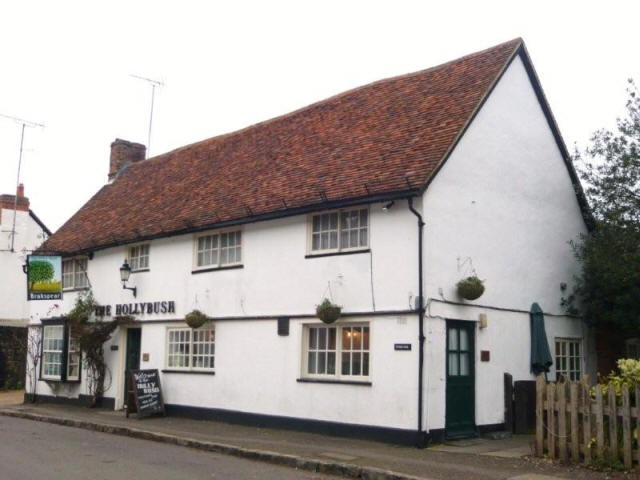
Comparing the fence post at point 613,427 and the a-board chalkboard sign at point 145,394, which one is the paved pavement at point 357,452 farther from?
the a-board chalkboard sign at point 145,394

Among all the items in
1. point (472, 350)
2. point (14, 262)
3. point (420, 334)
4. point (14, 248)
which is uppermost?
point (14, 248)

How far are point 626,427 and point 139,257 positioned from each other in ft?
45.2

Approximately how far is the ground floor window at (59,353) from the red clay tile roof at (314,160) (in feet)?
7.96

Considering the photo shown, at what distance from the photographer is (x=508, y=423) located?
15430mm

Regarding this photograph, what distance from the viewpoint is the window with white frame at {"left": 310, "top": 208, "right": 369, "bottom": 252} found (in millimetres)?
14859

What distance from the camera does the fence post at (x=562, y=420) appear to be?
11.3m

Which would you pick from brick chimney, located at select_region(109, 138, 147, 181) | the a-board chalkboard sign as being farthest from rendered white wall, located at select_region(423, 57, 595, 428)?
brick chimney, located at select_region(109, 138, 147, 181)

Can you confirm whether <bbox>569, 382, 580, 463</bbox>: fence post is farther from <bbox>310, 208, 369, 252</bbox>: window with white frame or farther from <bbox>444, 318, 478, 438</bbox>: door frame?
<bbox>310, 208, 369, 252</bbox>: window with white frame

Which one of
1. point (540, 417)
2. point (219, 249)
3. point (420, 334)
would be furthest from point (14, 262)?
point (540, 417)

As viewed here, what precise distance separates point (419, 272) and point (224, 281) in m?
5.66

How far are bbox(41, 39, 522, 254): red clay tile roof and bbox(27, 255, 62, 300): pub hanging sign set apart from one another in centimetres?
48

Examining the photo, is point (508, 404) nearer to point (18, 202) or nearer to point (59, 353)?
point (59, 353)

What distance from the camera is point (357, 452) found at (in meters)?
12.6

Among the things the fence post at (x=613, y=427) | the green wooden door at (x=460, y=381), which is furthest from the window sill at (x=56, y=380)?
the fence post at (x=613, y=427)
